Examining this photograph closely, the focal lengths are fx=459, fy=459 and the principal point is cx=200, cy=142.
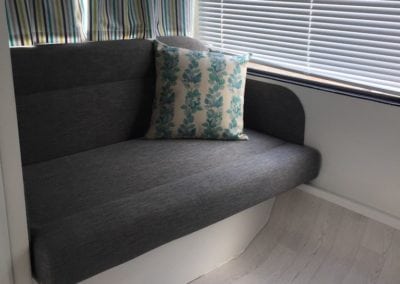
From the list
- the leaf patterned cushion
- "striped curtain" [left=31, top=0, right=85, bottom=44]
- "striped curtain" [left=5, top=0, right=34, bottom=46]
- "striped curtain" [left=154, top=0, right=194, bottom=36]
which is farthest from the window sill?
"striped curtain" [left=5, top=0, right=34, bottom=46]

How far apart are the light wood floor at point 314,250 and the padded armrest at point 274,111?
287 mm

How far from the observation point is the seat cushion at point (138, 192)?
53.0 inches

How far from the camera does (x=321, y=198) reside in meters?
2.07

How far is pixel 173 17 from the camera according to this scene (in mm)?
2508

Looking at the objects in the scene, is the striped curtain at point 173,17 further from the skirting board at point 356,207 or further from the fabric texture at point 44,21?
the skirting board at point 356,207

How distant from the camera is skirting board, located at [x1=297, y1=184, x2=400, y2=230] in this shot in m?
1.87

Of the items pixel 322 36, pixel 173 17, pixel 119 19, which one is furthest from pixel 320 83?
pixel 119 19

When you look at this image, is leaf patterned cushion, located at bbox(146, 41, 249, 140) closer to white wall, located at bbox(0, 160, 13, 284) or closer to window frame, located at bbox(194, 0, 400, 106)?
window frame, located at bbox(194, 0, 400, 106)

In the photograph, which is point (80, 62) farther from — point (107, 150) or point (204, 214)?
point (204, 214)

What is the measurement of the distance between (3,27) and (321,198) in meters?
1.48

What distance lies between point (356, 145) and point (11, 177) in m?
1.36

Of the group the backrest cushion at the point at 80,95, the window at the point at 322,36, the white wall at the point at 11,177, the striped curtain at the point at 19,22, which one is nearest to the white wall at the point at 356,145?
the window at the point at 322,36

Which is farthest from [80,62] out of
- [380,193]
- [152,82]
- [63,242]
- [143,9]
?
[380,193]

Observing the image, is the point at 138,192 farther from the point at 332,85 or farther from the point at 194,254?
the point at 332,85
